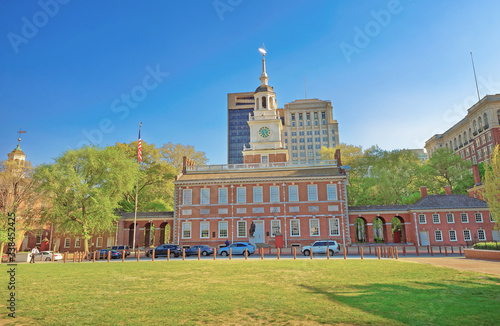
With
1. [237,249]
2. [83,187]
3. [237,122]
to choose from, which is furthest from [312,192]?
[237,122]

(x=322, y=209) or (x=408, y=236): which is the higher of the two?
(x=322, y=209)

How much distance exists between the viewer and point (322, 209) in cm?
4472

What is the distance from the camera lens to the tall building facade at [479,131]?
80125 millimetres

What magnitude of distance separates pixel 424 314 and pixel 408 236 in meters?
38.3

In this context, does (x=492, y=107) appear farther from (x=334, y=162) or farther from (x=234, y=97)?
(x=234, y=97)

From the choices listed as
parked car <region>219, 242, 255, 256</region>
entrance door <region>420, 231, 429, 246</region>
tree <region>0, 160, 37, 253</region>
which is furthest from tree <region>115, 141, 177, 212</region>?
entrance door <region>420, 231, 429, 246</region>

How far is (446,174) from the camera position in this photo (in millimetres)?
61656

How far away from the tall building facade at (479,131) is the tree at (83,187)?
72810 millimetres

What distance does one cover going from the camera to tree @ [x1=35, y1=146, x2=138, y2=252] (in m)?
38.7

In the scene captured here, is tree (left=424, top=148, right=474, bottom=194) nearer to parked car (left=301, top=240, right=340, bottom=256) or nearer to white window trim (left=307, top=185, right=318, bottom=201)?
white window trim (left=307, top=185, right=318, bottom=201)

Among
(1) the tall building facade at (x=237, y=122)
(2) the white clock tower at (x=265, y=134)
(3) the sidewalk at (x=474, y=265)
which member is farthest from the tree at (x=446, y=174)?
(1) the tall building facade at (x=237, y=122)

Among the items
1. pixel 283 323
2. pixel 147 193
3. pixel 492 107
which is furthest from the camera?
pixel 492 107

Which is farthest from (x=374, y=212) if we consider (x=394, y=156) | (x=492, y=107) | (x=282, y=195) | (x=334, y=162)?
(x=492, y=107)

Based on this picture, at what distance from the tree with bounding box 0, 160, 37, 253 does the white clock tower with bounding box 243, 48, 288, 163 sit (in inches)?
1240
